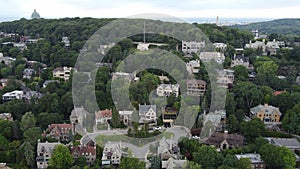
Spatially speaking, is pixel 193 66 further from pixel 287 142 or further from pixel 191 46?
pixel 287 142

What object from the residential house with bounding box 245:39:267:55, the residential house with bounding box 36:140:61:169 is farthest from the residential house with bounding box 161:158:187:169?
the residential house with bounding box 245:39:267:55

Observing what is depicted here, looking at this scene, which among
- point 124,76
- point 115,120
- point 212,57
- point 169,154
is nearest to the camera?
point 169,154

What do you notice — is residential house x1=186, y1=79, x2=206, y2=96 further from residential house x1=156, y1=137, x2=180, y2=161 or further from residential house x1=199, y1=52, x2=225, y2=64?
residential house x1=156, y1=137, x2=180, y2=161

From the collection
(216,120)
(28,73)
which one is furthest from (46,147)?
(28,73)

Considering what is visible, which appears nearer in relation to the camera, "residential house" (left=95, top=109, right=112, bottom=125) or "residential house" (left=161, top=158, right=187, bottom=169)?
"residential house" (left=161, top=158, right=187, bottom=169)

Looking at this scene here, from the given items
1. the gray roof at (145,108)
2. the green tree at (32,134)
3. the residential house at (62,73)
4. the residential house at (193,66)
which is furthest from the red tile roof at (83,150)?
the residential house at (62,73)

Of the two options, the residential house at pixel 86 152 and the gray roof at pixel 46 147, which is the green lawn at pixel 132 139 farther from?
the gray roof at pixel 46 147

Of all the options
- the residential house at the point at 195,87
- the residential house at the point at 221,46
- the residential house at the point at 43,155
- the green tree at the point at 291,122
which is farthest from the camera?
the residential house at the point at 221,46
